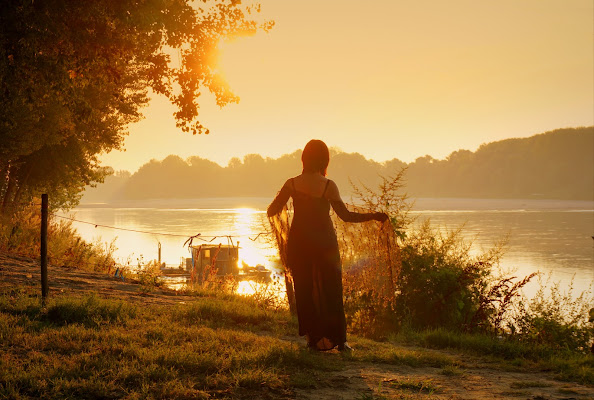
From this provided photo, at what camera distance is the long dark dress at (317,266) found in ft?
21.5

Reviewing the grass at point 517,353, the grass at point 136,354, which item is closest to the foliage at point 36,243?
the grass at point 136,354

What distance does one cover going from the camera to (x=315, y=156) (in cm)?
661

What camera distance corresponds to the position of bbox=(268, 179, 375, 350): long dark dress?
6559mm

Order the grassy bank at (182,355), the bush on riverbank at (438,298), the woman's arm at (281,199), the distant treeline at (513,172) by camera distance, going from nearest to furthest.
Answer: the grassy bank at (182,355) < the woman's arm at (281,199) < the bush on riverbank at (438,298) < the distant treeline at (513,172)

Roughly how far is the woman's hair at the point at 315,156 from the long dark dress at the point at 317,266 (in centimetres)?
23

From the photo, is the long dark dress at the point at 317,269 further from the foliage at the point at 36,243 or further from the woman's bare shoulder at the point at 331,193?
the foliage at the point at 36,243

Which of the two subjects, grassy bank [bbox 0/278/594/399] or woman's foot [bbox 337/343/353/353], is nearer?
grassy bank [bbox 0/278/594/399]

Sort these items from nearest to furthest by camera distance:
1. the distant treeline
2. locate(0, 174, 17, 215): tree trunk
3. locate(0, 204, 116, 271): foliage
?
locate(0, 204, 116, 271): foliage
locate(0, 174, 17, 215): tree trunk
the distant treeline

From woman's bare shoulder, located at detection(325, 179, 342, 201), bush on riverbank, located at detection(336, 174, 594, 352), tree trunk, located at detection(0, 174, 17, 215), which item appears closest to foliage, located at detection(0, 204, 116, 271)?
tree trunk, located at detection(0, 174, 17, 215)

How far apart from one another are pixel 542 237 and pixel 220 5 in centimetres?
8209

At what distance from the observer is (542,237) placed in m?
81.6

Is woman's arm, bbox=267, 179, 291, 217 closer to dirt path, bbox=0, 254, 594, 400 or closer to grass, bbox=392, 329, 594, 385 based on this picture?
dirt path, bbox=0, 254, 594, 400

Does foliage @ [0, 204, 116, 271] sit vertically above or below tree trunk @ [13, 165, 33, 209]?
below

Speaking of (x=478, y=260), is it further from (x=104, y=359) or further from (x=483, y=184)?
(x=483, y=184)
